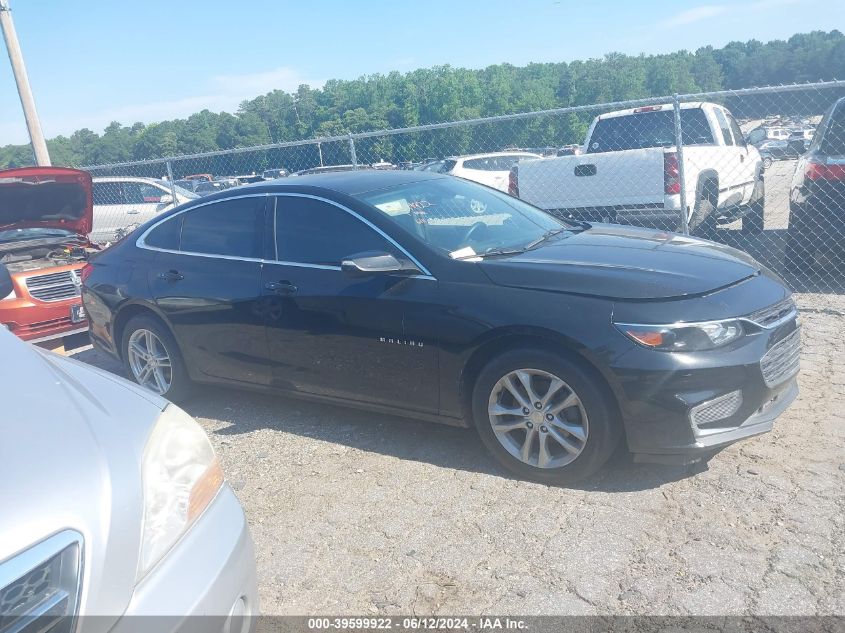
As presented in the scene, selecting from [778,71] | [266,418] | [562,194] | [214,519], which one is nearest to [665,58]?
[778,71]

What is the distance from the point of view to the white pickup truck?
25.6 feet

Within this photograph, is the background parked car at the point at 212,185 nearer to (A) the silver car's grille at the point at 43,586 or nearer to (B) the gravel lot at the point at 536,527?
(B) the gravel lot at the point at 536,527

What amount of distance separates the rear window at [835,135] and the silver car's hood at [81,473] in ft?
22.4

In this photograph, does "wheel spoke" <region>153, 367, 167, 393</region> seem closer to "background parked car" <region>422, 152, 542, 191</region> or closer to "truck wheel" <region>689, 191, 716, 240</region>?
"truck wheel" <region>689, 191, 716, 240</region>

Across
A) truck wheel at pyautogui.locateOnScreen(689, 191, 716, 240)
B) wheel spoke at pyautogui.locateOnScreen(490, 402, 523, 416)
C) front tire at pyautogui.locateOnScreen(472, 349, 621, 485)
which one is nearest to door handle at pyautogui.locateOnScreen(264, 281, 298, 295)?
front tire at pyautogui.locateOnScreen(472, 349, 621, 485)

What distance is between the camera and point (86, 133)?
101 feet

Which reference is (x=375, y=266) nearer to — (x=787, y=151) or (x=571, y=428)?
(x=571, y=428)

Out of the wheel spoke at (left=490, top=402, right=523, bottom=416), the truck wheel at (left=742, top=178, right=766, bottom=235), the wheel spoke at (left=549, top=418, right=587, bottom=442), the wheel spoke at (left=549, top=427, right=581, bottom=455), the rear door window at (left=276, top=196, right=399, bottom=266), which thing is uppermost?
the rear door window at (left=276, top=196, right=399, bottom=266)

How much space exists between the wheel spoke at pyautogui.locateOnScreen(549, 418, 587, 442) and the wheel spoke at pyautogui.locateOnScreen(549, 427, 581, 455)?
3 cm

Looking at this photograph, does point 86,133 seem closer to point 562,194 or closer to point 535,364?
point 562,194

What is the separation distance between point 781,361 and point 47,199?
283 inches

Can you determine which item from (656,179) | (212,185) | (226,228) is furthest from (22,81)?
(656,179)

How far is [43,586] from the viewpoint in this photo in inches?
66.7

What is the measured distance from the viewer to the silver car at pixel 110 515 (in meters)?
1.72
